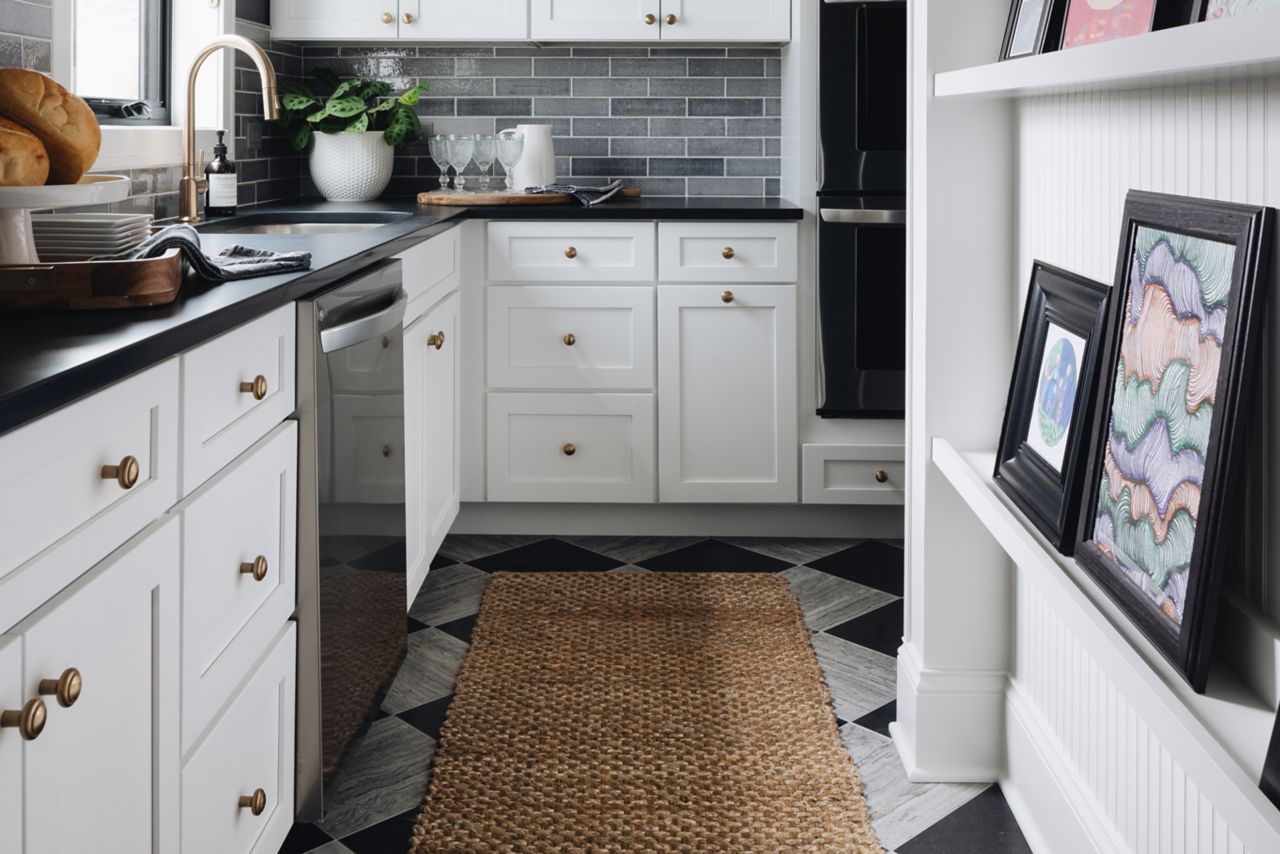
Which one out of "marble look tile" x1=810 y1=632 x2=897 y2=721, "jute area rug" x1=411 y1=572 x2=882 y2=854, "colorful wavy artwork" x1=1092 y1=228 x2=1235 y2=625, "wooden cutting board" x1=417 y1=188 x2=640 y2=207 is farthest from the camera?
"wooden cutting board" x1=417 y1=188 x2=640 y2=207

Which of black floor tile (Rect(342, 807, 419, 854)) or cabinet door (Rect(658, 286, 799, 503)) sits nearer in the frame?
black floor tile (Rect(342, 807, 419, 854))

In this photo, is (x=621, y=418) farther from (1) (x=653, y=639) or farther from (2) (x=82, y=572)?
(2) (x=82, y=572)

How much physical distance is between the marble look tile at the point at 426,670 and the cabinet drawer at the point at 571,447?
32.0 inches

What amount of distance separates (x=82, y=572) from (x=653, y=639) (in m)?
1.85

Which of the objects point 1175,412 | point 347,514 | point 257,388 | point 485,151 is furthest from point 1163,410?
point 485,151

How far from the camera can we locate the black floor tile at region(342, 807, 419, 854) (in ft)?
6.37

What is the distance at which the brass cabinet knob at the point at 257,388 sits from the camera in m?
1.57

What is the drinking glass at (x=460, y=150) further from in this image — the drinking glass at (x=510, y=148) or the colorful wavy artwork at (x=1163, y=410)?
the colorful wavy artwork at (x=1163, y=410)

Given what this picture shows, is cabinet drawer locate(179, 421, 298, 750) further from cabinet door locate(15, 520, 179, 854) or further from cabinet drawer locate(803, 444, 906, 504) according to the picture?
cabinet drawer locate(803, 444, 906, 504)

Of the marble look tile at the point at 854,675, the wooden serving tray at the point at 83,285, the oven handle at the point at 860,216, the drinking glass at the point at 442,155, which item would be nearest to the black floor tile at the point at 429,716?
the marble look tile at the point at 854,675

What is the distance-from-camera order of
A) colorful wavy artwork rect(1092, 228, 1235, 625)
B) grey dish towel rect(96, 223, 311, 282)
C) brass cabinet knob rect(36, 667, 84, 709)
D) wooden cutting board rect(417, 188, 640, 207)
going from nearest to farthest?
brass cabinet knob rect(36, 667, 84, 709) < colorful wavy artwork rect(1092, 228, 1235, 625) < grey dish towel rect(96, 223, 311, 282) < wooden cutting board rect(417, 188, 640, 207)

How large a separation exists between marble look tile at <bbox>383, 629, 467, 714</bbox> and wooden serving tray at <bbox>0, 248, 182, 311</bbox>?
121 cm

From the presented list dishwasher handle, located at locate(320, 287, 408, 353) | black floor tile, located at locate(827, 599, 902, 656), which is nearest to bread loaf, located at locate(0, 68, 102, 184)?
dishwasher handle, located at locate(320, 287, 408, 353)

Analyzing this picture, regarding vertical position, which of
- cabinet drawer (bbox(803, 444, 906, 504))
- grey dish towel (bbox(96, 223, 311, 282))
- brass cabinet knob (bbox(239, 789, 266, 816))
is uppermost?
grey dish towel (bbox(96, 223, 311, 282))
